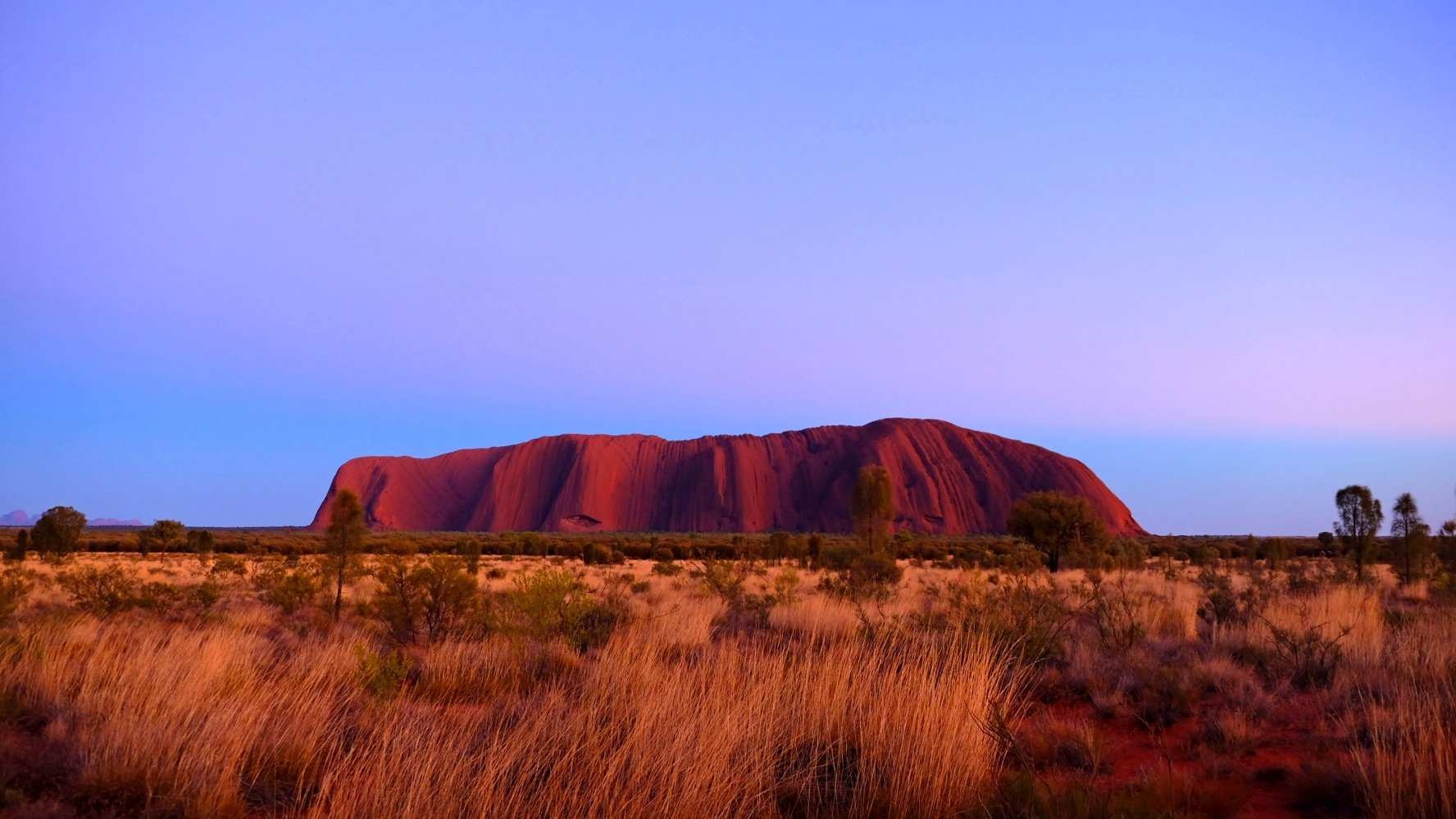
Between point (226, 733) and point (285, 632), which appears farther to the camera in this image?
point (285, 632)

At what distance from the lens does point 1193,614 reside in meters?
12.2

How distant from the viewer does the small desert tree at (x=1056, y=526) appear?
1357 inches

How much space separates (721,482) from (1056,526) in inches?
2917

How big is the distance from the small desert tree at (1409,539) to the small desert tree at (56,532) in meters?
48.8

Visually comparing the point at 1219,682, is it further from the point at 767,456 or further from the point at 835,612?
the point at 767,456

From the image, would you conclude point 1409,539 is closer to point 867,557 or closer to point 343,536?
point 867,557

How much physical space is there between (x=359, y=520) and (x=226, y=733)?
36.1 ft

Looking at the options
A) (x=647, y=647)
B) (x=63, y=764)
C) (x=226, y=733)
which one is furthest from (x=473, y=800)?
(x=647, y=647)

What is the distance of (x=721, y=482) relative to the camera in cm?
10712

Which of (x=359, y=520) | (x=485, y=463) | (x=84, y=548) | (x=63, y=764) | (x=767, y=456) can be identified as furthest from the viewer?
(x=485, y=463)

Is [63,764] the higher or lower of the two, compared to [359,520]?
lower

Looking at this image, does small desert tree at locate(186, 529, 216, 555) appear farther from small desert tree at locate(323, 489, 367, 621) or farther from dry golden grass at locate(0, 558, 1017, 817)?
dry golden grass at locate(0, 558, 1017, 817)

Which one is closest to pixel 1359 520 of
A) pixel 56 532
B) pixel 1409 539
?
pixel 1409 539

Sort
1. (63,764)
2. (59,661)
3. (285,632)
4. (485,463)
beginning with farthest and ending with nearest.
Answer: (485,463) → (285,632) → (59,661) → (63,764)
